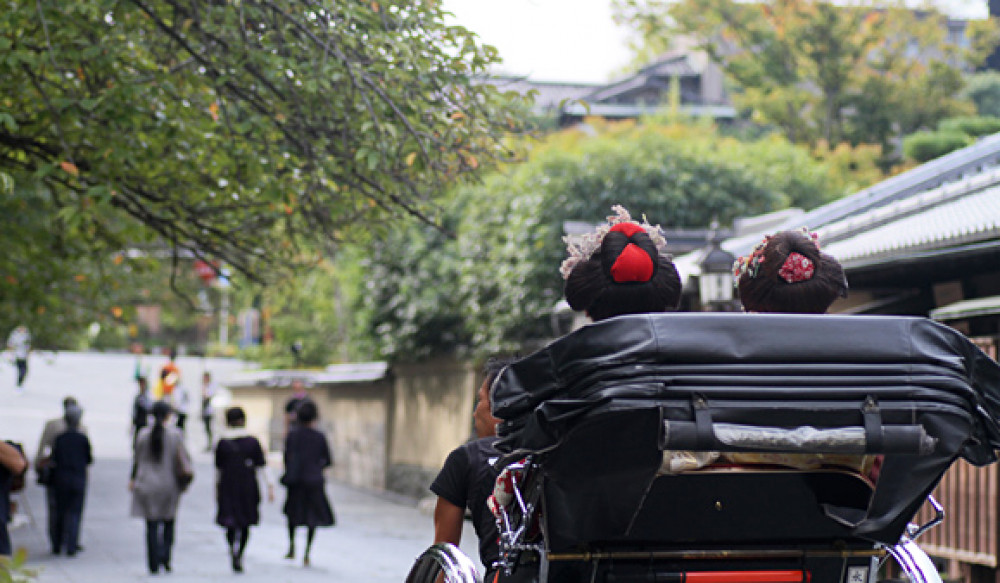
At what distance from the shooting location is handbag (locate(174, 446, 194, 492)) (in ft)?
42.5

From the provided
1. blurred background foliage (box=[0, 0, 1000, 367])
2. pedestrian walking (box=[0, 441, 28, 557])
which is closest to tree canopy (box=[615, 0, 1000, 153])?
blurred background foliage (box=[0, 0, 1000, 367])

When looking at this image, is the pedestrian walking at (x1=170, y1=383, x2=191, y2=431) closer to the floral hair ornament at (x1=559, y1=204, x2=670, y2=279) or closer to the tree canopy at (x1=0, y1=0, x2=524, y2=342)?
the tree canopy at (x1=0, y1=0, x2=524, y2=342)

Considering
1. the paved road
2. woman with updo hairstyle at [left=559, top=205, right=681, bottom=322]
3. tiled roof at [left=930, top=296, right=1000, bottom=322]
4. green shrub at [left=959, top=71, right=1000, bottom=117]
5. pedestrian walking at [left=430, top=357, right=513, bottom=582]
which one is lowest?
the paved road

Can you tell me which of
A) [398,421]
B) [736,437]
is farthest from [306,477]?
[398,421]

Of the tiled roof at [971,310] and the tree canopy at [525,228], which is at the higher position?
the tree canopy at [525,228]

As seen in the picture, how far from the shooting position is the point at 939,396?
3596 millimetres

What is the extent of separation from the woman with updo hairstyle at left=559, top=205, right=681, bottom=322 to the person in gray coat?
31.2 feet

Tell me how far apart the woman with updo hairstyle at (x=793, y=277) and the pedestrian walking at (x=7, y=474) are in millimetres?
5084

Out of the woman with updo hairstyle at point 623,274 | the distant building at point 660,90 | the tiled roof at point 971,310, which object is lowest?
the woman with updo hairstyle at point 623,274

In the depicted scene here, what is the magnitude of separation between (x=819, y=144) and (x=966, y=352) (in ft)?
92.0

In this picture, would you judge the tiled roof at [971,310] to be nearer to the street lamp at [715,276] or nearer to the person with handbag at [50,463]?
the street lamp at [715,276]

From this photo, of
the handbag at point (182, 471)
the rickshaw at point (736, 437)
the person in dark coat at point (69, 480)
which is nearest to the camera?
the rickshaw at point (736, 437)

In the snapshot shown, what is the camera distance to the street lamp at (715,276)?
1232 cm

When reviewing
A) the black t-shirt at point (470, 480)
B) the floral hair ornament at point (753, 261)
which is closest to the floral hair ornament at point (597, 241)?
the floral hair ornament at point (753, 261)
